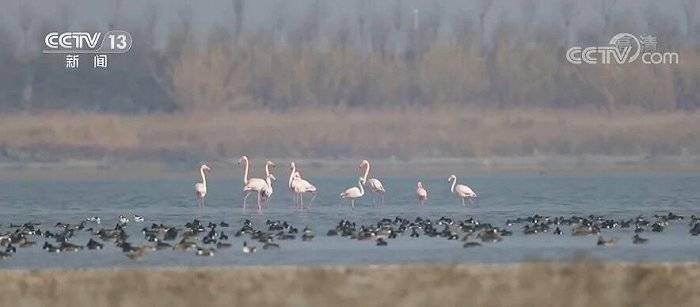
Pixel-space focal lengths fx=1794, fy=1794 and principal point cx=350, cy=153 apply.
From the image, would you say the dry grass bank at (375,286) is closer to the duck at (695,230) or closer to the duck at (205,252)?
the duck at (205,252)

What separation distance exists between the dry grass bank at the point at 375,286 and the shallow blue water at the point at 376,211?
1.98 meters

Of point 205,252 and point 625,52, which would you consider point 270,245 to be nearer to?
point 205,252

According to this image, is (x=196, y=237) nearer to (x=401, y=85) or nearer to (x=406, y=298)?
(x=406, y=298)

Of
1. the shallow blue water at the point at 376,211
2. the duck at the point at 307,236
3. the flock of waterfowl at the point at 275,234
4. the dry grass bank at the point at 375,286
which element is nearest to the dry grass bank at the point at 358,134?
the shallow blue water at the point at 376,211

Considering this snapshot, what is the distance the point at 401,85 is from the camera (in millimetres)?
37312

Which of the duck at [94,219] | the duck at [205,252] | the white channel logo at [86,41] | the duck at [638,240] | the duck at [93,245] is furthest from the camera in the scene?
the white channel logo at [86,41]

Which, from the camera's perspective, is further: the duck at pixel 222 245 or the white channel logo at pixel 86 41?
the white channel logo at pixel 86 41

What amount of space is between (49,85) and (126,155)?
1.98m

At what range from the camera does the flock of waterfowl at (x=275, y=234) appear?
1752 centimetres

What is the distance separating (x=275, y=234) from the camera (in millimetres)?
19312

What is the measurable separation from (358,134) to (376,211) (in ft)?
29.3

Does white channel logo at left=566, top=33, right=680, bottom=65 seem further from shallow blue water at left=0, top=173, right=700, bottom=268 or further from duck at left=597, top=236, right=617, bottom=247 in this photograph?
duck at left=597, top=236, right=617, bottom=247

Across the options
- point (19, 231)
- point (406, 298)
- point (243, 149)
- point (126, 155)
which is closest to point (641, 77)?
point (243, 149)

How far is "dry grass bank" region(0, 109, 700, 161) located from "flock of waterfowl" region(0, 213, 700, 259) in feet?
37.2
